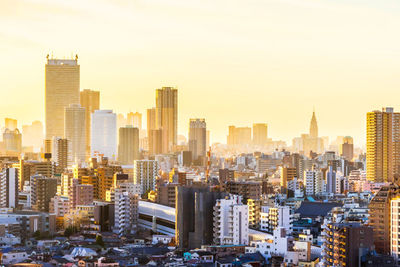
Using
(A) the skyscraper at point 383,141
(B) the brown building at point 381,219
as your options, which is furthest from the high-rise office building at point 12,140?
(B) the brown building at point 381,219

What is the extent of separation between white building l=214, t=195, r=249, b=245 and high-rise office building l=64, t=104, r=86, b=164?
181ft

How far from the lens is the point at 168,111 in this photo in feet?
285

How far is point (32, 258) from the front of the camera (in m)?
21.8

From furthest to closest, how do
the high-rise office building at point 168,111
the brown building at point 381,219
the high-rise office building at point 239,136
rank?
the high-rise office building at point 239,136 < the high-rise office building at point 168,111 < the brown building at point 381,219

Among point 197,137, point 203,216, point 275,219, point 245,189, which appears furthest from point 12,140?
point 203,216

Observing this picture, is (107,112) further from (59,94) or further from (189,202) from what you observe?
(189,202)

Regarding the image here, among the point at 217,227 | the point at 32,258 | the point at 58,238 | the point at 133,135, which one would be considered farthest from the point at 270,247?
the point at 133,135

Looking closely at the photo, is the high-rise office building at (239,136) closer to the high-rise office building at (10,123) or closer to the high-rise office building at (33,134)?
the high-rise office building at (33,134)

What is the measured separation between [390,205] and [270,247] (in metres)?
2.90

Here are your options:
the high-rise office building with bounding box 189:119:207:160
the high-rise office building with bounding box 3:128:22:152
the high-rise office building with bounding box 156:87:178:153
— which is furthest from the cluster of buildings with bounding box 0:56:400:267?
the high-rise office building with bounding box 156:87:178:153

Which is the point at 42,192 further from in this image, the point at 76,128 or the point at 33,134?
the point at 33,134

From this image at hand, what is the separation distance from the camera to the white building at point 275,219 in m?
25.7

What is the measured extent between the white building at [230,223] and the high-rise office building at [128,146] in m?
46.4

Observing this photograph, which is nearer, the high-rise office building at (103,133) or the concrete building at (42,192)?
the concrete building at (42,192)
